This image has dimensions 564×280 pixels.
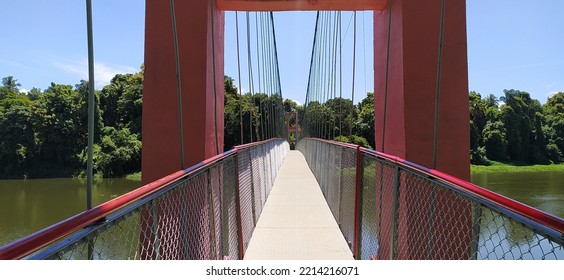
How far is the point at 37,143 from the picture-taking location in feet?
120

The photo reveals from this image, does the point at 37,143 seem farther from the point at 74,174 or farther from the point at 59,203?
the point at 59,203

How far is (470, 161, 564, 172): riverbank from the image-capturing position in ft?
124

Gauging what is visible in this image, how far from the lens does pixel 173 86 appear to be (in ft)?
11.1

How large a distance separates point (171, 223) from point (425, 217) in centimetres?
168

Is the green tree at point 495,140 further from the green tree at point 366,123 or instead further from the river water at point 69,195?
→ the green tree at point 366,123

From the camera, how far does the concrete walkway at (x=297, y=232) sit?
11.0ft

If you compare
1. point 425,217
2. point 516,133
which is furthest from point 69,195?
point 516,133

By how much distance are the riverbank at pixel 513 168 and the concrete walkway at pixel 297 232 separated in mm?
36050

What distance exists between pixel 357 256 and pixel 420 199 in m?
1.20

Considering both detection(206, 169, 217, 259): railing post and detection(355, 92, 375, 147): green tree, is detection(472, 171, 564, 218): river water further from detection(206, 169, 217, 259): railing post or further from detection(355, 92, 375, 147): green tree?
detection(206, 169, 217, 259): railing post

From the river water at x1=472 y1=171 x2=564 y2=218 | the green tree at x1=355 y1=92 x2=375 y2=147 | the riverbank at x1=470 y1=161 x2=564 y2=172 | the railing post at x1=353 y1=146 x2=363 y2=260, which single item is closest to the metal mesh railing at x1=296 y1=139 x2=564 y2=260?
the railing post at x1=353 y1=146 x2=363 y2=260

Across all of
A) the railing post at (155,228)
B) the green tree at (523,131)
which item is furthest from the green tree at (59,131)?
the green tree at (523,131)

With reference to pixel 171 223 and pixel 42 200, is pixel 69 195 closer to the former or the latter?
pixel 42 200

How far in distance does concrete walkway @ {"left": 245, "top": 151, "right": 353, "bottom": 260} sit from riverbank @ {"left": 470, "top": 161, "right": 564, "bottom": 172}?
36050mm
